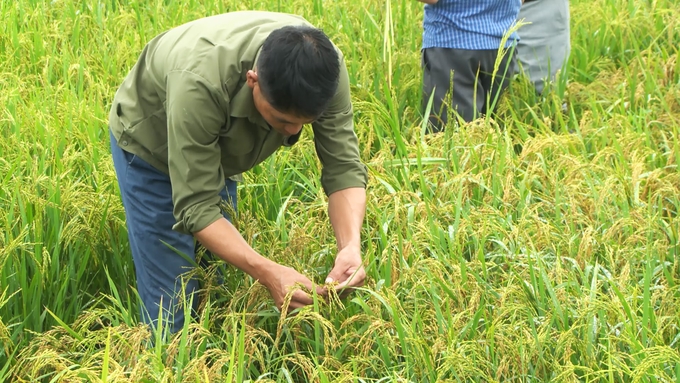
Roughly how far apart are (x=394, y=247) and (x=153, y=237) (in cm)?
70

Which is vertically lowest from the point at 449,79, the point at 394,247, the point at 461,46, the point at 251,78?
the point at 394,247

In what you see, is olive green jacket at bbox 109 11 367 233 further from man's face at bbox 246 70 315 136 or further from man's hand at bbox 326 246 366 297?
man's hand at bbox 326 246 366 297

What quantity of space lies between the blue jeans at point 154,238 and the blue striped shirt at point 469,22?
1.42 m

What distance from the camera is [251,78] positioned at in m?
1.99

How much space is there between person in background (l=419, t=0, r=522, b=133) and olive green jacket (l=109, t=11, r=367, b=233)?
3.31 feet

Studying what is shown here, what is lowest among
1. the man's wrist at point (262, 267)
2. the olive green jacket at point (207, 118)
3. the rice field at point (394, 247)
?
the rice field at point (394, 247)

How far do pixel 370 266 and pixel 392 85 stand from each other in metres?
1.52

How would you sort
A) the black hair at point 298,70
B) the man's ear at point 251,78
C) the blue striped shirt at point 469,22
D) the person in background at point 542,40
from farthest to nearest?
the person in background at point 542,40 < the blue striped shirt at point 469,22 < the man's ear at point 251,78 < the black hair at point 298,70

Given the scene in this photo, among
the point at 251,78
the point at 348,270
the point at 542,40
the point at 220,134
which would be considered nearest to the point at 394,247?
the point at 348,270

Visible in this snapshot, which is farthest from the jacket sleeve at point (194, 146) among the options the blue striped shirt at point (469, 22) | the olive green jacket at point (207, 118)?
the blue striped shirt at point (469, 22)

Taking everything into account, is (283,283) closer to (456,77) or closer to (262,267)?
(262,267)

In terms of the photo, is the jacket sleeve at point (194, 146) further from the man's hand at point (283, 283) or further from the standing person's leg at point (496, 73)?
the standing person's leg at point (496, 73)

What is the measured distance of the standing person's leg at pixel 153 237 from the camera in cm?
242

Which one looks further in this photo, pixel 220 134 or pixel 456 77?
pixel 456 77
